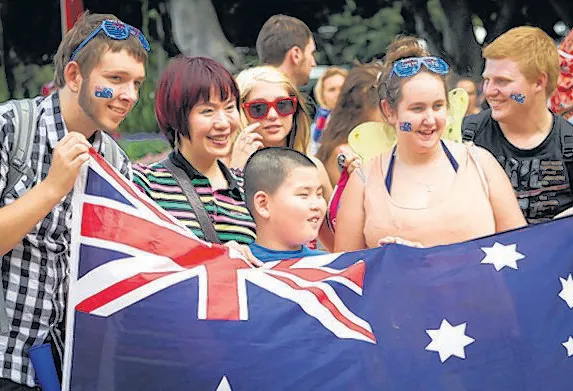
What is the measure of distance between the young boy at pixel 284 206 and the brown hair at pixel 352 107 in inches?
79.0

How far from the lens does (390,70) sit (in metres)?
4.63

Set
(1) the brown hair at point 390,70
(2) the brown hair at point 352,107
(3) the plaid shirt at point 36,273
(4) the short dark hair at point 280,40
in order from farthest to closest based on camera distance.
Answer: (4) the short dark hair at point 280,40, (2) the brown hair at point 352,107, (1) the brown hair at point 390,70, (3) the plaid shirt at point 36,273

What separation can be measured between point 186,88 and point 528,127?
1.77m

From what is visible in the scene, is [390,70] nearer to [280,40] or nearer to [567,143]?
[567,143]

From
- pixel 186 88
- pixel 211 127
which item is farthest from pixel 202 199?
pixel 186 88

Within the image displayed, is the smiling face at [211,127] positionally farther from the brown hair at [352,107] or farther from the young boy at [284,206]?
the brown hair at [352,107]

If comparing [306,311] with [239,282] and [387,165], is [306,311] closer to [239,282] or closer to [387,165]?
[239,282]

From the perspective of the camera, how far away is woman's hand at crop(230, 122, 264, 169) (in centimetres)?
511

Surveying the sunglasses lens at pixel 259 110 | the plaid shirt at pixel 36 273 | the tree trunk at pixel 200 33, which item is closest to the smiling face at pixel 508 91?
the sunglasses lens at pixel 259 110

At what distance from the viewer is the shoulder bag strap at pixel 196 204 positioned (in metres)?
4.01

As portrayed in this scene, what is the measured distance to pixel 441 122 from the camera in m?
4.45

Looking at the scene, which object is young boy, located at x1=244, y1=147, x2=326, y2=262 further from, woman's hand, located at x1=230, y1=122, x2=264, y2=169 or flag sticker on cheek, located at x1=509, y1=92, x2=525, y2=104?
flag sticker on cheek, located at x1=509, y1=92, x2=525, y2=104

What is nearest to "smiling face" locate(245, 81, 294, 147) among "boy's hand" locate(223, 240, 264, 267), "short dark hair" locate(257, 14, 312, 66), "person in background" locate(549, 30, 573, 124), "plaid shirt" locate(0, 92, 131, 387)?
"boy's hand" locate(223, 240, 264, 267)

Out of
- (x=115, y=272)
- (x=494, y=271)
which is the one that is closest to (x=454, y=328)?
(x=494, y=271)
